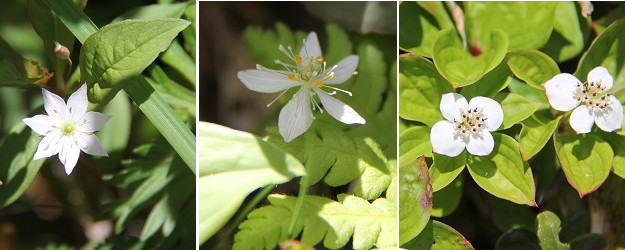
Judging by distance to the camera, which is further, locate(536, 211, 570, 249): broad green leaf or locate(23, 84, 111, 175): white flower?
locate(536, 211, 570, 249): broad green leaf

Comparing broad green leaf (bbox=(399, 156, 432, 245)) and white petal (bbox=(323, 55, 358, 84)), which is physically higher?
white petal (bbox=(323, 55, 358, 84))

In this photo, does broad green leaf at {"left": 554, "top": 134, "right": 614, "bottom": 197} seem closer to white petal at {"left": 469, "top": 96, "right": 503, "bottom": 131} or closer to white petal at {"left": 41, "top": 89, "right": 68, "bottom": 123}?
white petal at {"left": 469, "top": 96, "right": 503, "bottom": 131}

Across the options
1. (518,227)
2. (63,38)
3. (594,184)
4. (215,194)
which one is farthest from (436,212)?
(63,38)

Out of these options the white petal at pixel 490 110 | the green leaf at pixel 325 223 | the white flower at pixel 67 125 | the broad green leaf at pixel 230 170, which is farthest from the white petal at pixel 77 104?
the white petal at pixel 490 110

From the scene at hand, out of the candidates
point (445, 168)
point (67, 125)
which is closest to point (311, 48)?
point (445, 168)

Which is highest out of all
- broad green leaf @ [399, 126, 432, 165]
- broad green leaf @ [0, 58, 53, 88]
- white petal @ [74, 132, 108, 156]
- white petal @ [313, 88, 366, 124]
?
broad green leaf @ [0, 58, 53, 88]

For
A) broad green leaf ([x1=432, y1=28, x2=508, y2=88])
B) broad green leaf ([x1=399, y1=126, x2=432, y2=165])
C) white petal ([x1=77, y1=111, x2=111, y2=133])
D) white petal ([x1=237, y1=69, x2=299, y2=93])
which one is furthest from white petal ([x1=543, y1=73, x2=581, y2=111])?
white petal ([x1=77, y1=111, x2=111, y2=133])

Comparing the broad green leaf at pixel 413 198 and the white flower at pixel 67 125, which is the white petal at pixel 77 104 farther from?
the broad green leaf at pixel 413 198
